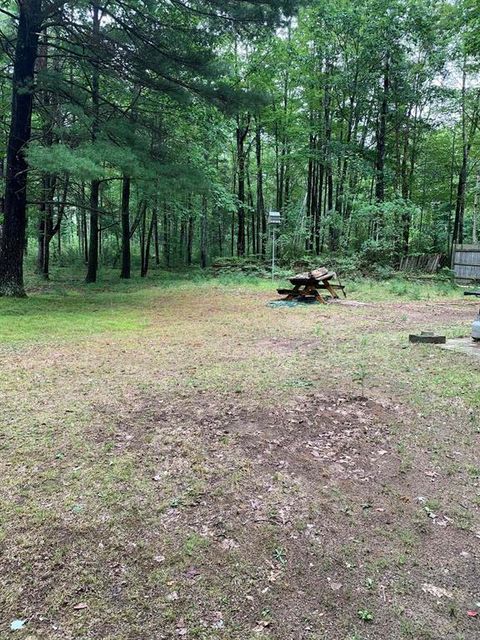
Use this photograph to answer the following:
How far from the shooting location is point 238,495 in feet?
7.00

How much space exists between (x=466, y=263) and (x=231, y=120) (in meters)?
8.53

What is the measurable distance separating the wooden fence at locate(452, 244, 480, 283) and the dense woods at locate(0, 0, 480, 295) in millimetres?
1925

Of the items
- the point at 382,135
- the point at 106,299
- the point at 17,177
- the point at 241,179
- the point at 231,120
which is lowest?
the point at 106,299

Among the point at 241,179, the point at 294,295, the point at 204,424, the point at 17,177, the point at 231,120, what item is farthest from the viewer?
the point at 241,179

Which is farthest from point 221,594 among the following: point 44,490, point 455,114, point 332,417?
point 455,114

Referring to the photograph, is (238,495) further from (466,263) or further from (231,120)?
(466,263)

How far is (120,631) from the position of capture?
4.58ft

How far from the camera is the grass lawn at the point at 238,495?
4.94 feet

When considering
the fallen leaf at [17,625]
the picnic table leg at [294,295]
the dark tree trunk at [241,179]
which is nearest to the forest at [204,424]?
the fallen leaf at [17,625]

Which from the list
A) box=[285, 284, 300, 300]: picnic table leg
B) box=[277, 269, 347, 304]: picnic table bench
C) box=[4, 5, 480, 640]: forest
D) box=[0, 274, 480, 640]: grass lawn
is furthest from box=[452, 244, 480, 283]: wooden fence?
box=[0, 274, 480, 640]: grass lawn

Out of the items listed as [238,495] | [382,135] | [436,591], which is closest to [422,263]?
[382,135]

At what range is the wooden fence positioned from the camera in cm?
Answer: 1343

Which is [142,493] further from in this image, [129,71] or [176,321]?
[129,71]

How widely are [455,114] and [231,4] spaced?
553 inches
